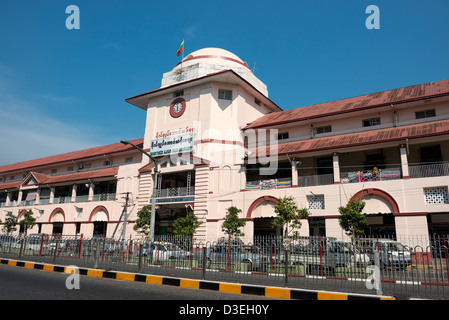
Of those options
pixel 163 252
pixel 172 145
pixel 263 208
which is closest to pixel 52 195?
pixel 172 145

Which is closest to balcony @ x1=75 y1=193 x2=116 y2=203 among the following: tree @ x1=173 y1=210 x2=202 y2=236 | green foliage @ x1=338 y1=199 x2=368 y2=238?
tree @ x1=173 y1=210 x2=202 y2=236

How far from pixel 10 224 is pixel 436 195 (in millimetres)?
39782

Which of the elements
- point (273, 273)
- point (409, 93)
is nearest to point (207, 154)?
point (409, 93)

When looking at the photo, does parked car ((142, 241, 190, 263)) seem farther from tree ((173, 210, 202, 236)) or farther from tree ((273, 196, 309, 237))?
tree ((173, 210, 202, 236))

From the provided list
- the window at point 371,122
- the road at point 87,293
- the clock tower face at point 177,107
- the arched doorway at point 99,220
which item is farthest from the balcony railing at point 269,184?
the road at point 87,293

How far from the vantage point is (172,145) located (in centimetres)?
2823

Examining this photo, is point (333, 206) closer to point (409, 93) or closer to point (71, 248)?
point (409, 93)

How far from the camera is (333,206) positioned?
21922 millimetres

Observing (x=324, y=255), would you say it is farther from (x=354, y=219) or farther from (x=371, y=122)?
(x=371, y=122)

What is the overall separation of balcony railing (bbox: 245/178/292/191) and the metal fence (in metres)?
11.7

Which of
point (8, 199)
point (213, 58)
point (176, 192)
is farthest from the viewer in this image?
point (8, 199)

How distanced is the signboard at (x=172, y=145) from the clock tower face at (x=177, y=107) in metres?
2.67

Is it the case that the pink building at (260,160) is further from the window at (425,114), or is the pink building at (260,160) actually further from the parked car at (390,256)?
the parked car at (390,256)
